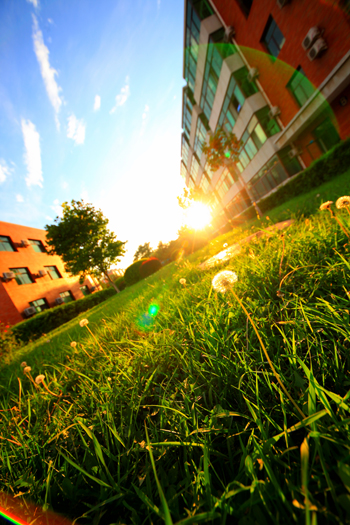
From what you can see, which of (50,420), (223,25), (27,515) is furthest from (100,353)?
(223,25)

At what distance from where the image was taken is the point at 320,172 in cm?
1009

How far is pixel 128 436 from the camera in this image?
979 mm

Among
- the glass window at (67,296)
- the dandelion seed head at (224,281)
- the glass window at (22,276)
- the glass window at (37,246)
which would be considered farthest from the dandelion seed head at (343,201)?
the glass window at (37,246)

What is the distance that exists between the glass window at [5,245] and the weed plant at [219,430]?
88.2 ft

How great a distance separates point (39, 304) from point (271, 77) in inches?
1216

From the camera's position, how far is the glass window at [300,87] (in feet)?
42.7

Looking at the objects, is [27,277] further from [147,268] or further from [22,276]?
[147,268]

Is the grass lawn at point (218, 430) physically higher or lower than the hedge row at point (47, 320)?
lower

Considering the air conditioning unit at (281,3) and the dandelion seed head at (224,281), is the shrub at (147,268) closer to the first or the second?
the dandelion seed head at (224,281)

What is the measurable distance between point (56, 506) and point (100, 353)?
1295mm

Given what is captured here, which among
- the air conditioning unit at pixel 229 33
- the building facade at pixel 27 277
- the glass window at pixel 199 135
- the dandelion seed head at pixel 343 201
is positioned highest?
the glass window at pixel 199 135

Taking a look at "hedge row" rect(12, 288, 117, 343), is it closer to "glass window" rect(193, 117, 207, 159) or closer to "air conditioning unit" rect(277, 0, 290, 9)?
"air conditioning unit" rect(277, 0, 290, 9)

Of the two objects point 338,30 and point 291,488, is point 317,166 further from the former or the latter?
point 291,488

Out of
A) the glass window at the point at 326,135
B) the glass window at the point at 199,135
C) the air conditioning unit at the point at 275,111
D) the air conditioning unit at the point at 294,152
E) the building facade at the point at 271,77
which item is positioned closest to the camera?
the building facade at the point at 271,77
